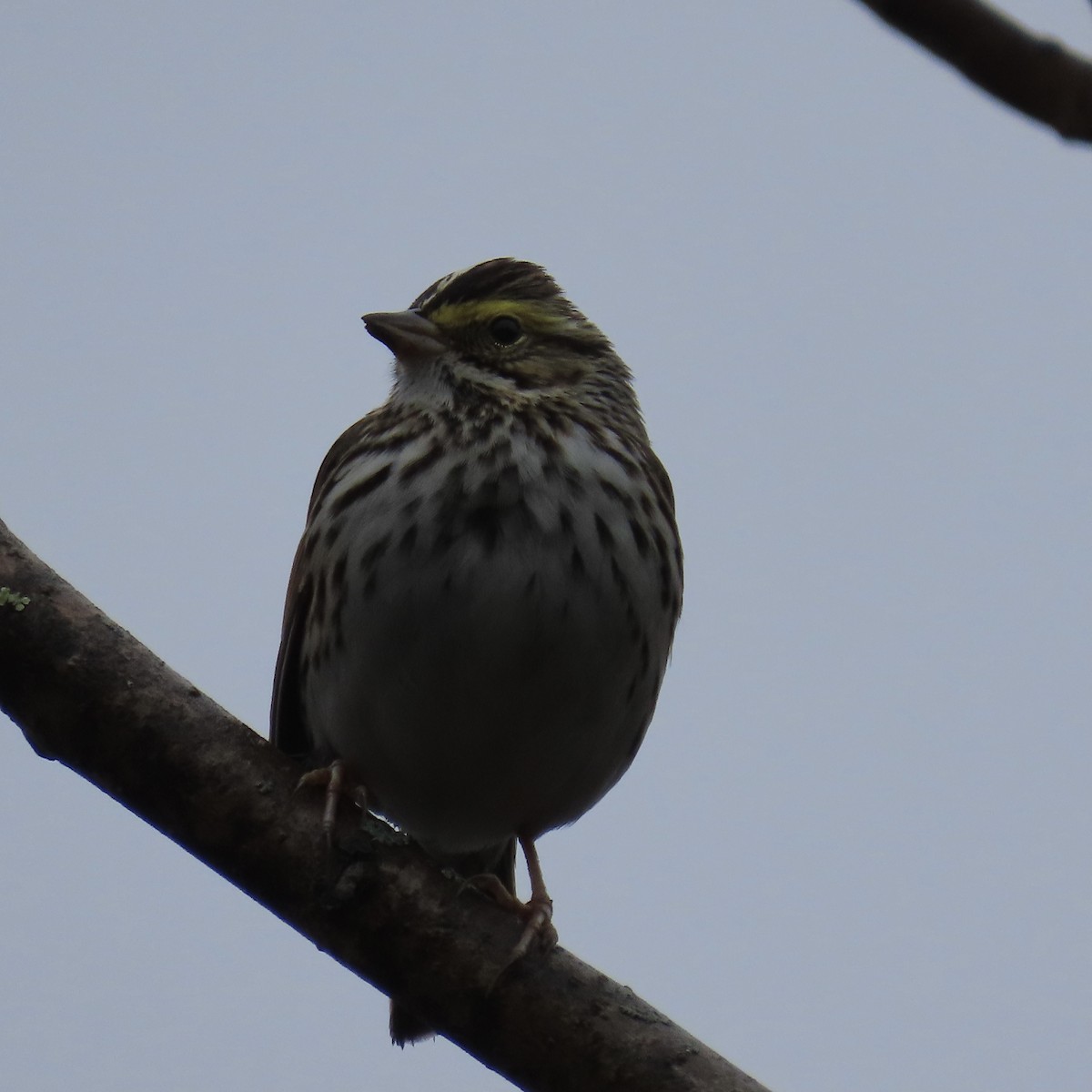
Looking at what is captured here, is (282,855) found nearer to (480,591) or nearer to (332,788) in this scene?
(332,788)

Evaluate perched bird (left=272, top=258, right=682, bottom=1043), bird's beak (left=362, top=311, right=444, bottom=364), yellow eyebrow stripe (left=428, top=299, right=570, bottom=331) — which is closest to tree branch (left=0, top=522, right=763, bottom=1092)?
perched bird (left=272, top=258, right=682, bottom=1043)

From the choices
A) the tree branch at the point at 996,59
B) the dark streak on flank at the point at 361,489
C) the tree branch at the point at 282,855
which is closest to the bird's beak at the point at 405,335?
the dark streak on flank at the point at 361,489

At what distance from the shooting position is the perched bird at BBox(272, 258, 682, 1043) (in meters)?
4.12

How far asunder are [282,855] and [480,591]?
95 cm

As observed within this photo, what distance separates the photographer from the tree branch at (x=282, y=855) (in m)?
3.39

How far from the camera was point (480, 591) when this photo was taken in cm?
407

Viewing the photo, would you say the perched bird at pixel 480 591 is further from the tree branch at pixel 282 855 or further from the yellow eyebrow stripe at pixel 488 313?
the tree branch at pixel 282 855

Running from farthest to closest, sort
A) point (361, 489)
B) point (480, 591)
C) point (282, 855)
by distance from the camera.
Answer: point (361, 489), point (480, 591), point (282, 855)

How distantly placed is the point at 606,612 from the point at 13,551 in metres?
1.56

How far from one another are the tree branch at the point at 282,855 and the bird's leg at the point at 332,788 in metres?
0.03

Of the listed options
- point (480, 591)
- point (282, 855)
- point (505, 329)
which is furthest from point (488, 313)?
point (282, 855)

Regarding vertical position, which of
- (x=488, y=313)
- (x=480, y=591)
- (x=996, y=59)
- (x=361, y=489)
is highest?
(x=488, y=313)

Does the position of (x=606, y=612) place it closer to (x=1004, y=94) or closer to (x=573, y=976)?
(x=573, y=976)

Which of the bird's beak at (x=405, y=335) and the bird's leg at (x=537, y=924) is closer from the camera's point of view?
the bird's leg at (x=537, y=924)
